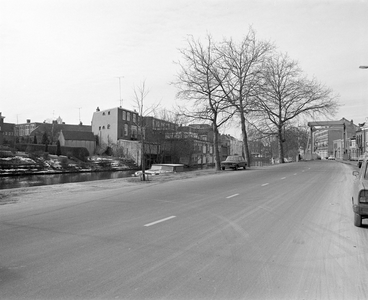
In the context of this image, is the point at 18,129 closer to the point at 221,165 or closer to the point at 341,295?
the point at 221,165

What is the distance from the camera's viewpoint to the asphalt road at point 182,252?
4500 mm

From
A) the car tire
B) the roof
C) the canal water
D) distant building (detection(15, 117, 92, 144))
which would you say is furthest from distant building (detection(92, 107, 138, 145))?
the car tire

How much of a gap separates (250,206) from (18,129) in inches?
4896

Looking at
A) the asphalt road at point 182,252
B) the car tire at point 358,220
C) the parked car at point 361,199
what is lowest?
the asphalt road at point 182,252

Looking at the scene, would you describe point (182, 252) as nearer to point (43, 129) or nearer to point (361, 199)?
point (361, 199)

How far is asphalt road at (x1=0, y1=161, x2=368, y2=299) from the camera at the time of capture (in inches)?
177

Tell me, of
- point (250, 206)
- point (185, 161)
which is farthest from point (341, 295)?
point (185, 161)

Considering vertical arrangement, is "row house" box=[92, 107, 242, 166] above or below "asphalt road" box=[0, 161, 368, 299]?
above

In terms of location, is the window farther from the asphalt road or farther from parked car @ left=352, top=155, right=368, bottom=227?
parked car @ left=352, top=155, right=368, bottom=227

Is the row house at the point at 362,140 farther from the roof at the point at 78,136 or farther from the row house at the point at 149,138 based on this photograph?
the roof at the point at 78,136

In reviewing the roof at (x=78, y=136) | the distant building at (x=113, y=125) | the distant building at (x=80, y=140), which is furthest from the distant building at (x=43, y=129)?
the distant building at (x=113, y=125)

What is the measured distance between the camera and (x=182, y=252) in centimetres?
610

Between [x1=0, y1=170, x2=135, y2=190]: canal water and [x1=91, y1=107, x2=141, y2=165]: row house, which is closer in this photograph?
[x1=0, y1=170, x2=135, y2=190]: canal water

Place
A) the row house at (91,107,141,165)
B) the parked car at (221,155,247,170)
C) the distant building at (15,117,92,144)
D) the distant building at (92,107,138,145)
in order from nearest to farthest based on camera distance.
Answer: the parked car at (221,155,247,170), the row house at (91,107,141,165), the distant building at (92,107,138,145), the distant building at (15,117,92,144)
